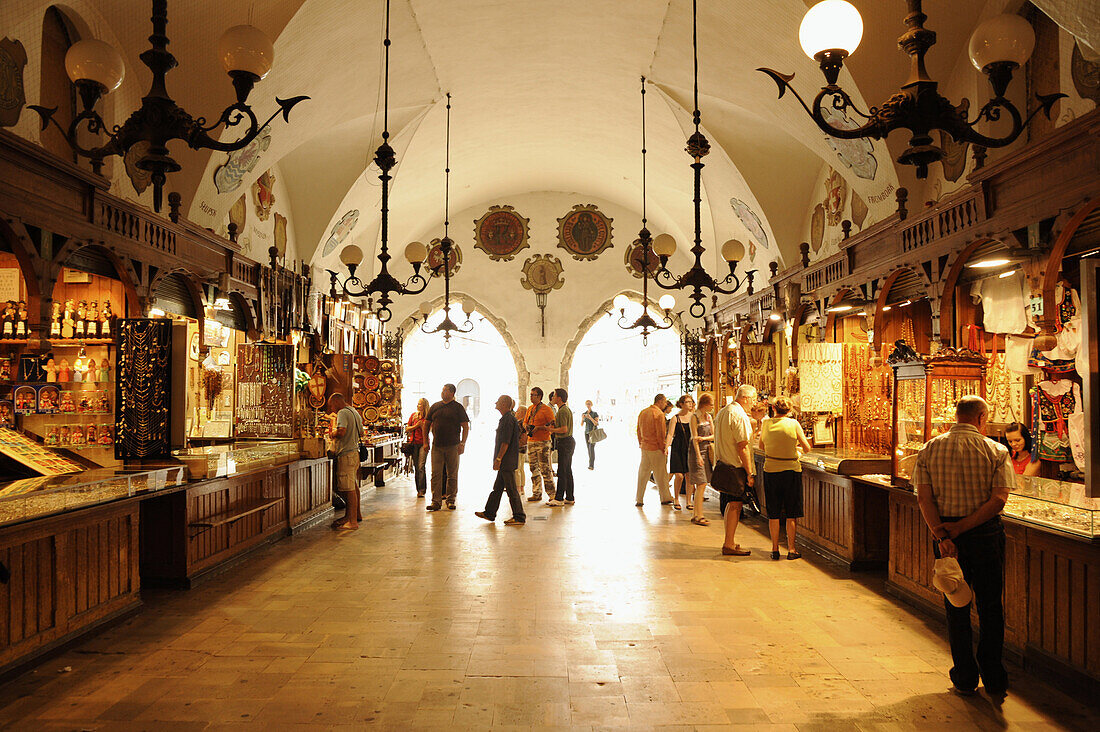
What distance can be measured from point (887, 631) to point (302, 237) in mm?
10313

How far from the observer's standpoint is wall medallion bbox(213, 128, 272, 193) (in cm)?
859

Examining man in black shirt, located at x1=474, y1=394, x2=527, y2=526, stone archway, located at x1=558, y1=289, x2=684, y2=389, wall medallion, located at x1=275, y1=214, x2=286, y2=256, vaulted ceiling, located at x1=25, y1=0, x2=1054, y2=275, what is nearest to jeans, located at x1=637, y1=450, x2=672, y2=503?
man in black shirt, located at x1=474, y1=394, x2=527, y2=526

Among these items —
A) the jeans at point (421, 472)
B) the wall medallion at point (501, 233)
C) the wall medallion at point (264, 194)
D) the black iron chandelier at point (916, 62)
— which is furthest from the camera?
the wall medallion at point (501, 233)

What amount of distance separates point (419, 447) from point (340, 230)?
13.3ft

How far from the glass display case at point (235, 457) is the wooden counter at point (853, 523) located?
5.07m

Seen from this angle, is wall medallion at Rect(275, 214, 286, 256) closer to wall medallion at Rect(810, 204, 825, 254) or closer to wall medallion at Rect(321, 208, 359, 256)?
wall medallion at Rect(321, 208, 359, 256)

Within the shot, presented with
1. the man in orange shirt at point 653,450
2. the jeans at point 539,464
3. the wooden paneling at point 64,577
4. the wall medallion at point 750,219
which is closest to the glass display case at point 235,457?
the wooden paneling at point 64,577

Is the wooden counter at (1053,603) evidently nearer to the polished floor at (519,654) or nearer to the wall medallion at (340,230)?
the polished floor at (519,654)

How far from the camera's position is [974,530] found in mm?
3621

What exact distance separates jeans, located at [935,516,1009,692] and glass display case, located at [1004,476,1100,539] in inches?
13.4

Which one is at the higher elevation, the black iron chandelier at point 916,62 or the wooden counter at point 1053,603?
the black iron chandelier at point 916,62

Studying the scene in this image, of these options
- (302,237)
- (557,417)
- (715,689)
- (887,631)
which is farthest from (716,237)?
(715,689)

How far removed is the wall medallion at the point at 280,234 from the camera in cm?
1142

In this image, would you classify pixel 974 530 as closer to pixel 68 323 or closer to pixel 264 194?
pixel 68 323
